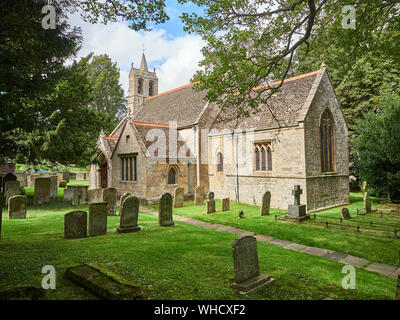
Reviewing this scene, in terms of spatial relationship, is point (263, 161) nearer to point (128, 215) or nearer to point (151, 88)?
point (128, 215)

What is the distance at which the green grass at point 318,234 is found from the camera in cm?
802

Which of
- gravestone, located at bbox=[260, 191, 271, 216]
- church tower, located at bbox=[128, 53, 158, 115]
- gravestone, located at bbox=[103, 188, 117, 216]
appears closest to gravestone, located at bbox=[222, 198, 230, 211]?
gravestone, located at bbox=[260, 191, 271, 216]

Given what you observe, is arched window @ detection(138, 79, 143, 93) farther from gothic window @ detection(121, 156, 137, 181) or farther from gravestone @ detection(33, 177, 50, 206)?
gravestone @ detection(33, 177, 50, 206)

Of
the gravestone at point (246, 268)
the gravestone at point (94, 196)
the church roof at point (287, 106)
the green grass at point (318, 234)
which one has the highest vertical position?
the church roof at point (287, 106)

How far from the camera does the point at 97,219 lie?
8797 mm

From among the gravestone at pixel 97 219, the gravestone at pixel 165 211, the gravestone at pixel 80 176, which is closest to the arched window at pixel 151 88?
the gravestone at pixel 80 176

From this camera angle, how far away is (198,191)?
1717cm

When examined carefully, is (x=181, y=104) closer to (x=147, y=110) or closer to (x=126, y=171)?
(x=147, y=110)

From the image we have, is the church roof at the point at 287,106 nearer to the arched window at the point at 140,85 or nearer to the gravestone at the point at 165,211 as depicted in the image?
the gravestone at the point at 165,211

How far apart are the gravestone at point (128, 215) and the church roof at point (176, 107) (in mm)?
11802

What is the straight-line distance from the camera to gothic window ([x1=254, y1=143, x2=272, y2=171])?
640 inches

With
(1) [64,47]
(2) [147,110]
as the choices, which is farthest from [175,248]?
(2) [147,110]

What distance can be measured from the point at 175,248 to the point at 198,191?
9770 mm

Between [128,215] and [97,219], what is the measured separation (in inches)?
44.8
